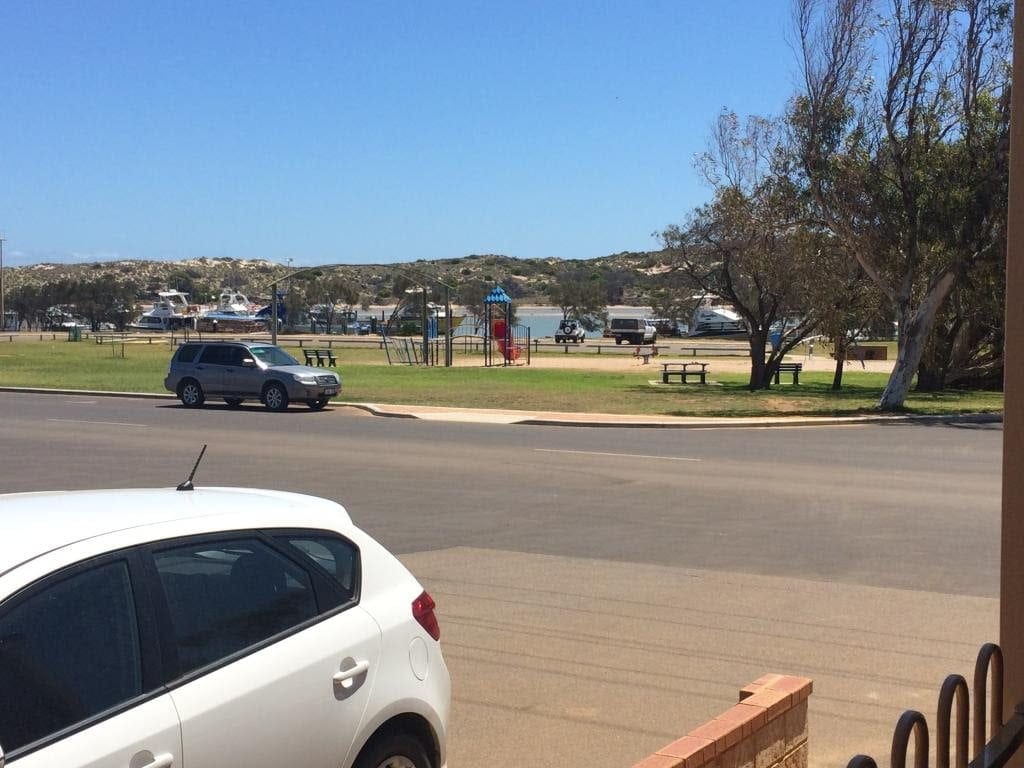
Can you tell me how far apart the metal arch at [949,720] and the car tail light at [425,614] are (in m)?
1.96

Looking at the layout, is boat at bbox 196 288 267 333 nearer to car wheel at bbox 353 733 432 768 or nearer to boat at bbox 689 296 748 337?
boat at bbox 689 296 748 337

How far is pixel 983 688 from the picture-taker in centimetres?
382

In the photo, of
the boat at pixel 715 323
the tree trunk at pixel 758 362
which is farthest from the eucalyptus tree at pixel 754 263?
the boat at pixel 715 323

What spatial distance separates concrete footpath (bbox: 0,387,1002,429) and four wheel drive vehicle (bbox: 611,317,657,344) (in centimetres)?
5713

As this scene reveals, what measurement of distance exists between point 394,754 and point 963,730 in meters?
1.93

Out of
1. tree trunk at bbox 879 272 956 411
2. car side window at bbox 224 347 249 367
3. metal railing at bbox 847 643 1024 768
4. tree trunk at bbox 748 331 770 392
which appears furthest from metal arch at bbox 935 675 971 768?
tree trunk at bbox 748 331 770 392

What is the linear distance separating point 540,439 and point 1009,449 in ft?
61.1

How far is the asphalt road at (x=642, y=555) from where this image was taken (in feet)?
22.4

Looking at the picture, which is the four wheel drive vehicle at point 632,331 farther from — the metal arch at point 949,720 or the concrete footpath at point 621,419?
the metal arch at point 949,720

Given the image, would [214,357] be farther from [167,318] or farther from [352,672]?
[167,318]

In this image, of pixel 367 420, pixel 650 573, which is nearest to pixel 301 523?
pixel 650 573

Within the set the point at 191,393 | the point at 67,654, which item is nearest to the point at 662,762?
the point at 67,654

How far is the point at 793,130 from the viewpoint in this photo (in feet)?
101

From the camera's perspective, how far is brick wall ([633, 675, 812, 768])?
13.4 ft
